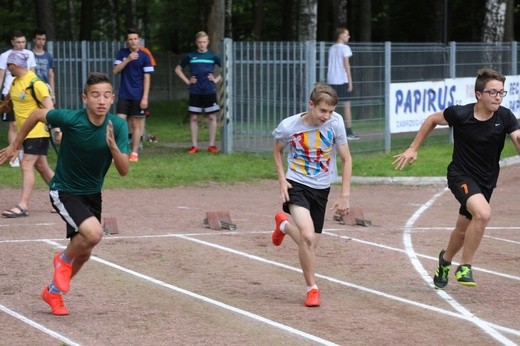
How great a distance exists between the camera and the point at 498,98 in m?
9.57

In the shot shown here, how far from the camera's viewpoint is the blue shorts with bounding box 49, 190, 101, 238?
868cm

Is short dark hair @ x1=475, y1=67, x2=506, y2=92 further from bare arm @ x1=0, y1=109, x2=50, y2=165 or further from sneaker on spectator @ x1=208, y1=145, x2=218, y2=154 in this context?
sneaker on spectator @ x1=208, y1=145, x2=218, y2=154

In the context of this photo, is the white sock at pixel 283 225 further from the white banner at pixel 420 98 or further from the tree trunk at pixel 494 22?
the tree trunk at pixel 494 22

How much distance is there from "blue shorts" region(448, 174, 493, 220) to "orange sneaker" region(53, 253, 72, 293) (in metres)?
3.22

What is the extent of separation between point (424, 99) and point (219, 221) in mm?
9450

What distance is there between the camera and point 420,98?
2155 centimetres

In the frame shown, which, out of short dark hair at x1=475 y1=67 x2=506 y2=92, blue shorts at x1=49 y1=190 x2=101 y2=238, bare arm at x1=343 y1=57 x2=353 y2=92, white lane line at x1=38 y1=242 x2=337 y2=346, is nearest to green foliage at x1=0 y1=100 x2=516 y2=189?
bare arm at x1=343 y1=57 x2=353 y2=92

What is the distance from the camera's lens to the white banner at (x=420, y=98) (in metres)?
20.9

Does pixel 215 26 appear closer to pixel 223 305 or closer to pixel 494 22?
pixel 494 22

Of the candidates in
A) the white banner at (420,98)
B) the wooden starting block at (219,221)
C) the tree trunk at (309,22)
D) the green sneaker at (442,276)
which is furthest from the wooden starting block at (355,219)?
the tree trunk at (309,22)


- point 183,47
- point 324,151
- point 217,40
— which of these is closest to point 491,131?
point 324,151

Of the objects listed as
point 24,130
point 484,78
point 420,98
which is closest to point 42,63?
point 420,98

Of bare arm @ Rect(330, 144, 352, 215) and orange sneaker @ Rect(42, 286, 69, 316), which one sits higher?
bare arm @ Rect(330, 144, 352, 215)

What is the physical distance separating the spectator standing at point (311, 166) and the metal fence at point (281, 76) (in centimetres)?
978
